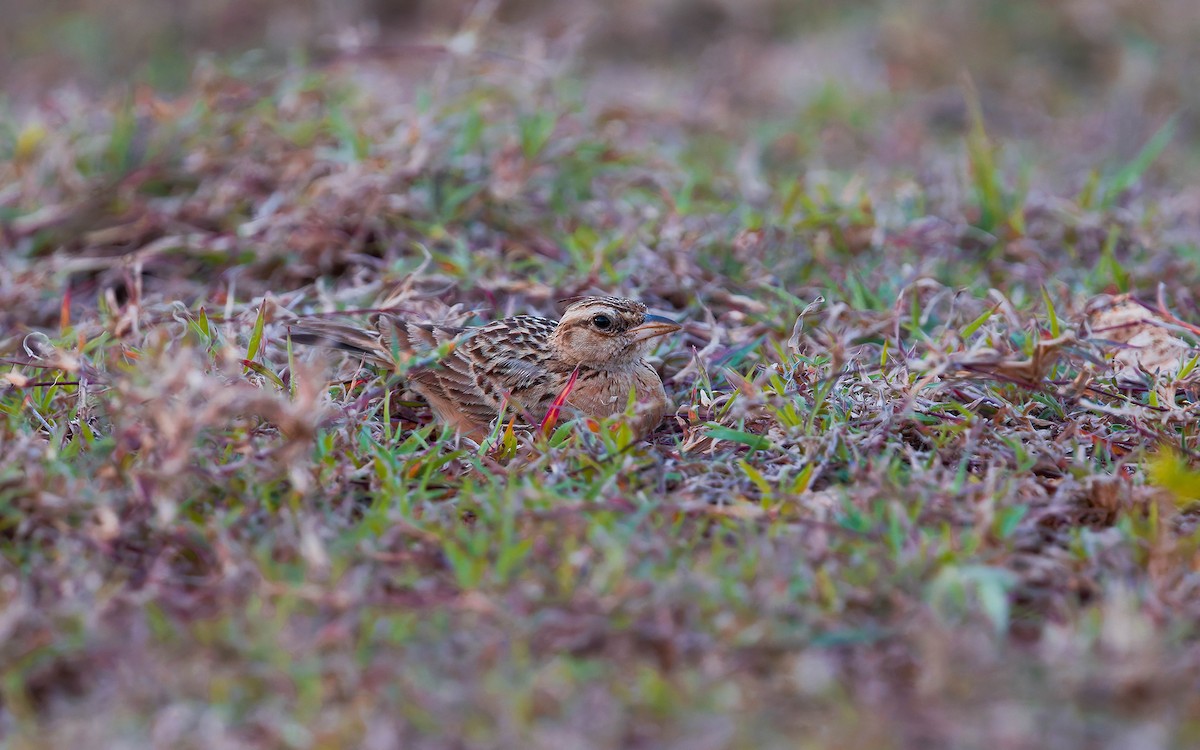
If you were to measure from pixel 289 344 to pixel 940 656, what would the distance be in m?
2.60

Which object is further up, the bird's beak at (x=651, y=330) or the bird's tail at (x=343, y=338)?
the bird's beak at (x=651, y=330)

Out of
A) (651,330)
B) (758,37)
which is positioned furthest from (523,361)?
(758,37)

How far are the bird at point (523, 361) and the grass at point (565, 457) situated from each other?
14cm

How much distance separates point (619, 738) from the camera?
2789 mm

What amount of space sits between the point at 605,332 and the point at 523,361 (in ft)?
1.19

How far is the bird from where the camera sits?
4617 millimetres

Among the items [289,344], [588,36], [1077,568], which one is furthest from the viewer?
[588,36]

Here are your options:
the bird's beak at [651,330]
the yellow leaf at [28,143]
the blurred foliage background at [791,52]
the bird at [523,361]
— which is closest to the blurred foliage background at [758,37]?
the blurred foliage background at [791,52]

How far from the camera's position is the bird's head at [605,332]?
467 centimetres

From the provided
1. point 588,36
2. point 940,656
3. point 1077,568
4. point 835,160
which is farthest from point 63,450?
point 588,36

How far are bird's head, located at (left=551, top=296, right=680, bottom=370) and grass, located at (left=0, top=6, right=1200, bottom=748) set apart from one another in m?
0.26

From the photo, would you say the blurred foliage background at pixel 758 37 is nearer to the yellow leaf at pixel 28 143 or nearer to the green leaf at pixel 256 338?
the yellow leaf at pixel 28 143

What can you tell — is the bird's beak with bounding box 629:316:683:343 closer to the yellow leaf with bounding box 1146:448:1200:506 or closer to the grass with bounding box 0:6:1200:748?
the grass with bounding box 0:6:1200:748

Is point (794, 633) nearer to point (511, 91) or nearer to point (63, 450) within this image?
point (63, 450)
